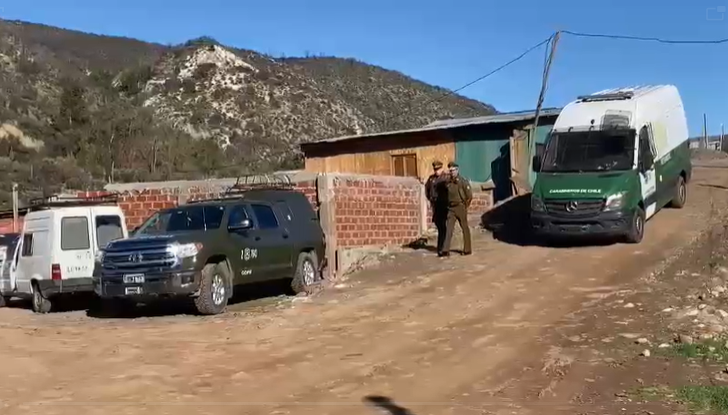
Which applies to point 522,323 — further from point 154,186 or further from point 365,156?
point 365,156

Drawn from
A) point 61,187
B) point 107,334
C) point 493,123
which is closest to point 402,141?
point 493,123

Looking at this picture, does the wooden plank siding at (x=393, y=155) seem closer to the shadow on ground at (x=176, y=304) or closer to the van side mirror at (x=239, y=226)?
the shadow on ground at (x=176, y=304)

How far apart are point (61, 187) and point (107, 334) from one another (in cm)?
2752

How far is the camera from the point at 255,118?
213ft

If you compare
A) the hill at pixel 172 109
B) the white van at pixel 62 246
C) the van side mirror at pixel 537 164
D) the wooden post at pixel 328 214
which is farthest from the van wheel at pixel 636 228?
the hill at pixel 172 109

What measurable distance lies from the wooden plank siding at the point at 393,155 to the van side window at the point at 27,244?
50.3ft

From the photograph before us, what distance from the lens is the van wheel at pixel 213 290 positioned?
15.0 m

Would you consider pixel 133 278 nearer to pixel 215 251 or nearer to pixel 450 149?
pixel 215 251

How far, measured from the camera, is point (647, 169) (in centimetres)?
2031

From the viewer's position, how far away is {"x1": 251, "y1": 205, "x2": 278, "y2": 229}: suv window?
16.8 metres

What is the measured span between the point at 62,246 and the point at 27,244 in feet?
3.46

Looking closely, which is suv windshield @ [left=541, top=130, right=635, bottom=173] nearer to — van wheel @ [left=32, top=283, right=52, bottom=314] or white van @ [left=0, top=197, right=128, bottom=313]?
white van @ [left=0, top=197, right=128, bottom=313]

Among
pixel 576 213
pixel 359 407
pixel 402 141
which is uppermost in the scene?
pixel 402 141

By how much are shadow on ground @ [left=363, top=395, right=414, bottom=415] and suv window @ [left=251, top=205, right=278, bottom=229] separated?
808 centimetres
